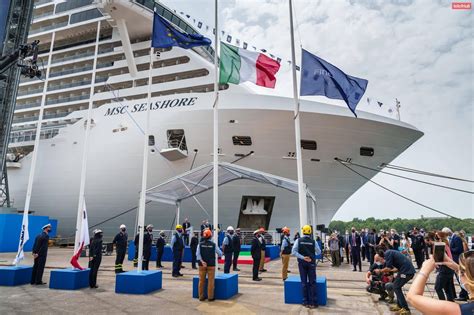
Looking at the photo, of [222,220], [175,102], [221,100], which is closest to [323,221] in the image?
[222,220]

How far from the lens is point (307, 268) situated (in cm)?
549

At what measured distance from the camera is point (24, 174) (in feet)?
65.2

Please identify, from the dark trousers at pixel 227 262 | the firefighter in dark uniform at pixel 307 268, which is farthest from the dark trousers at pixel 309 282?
the dark trousers at pixel 227 262

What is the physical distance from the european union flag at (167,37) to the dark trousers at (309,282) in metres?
6.43

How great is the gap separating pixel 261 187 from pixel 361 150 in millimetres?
5121

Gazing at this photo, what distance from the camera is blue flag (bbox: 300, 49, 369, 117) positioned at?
25.6ft

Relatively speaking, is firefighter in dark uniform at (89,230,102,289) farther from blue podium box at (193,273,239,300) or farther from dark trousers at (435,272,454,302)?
dark trousers at (435,272,454,302)

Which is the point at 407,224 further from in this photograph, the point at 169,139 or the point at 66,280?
the point at 66,280

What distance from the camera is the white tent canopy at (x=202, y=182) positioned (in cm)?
1195

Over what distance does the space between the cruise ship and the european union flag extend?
393 centimetres

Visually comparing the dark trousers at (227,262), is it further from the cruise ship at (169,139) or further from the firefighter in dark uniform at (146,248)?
the cruise ship at (169,139)

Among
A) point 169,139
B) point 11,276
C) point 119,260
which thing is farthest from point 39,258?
point 169,139

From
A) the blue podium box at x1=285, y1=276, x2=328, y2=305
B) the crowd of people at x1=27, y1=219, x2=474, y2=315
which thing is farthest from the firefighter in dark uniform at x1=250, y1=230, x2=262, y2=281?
the blue podium box at x1=285, y1=276, x2=328, y2=305

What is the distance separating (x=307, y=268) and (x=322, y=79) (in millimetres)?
4607
